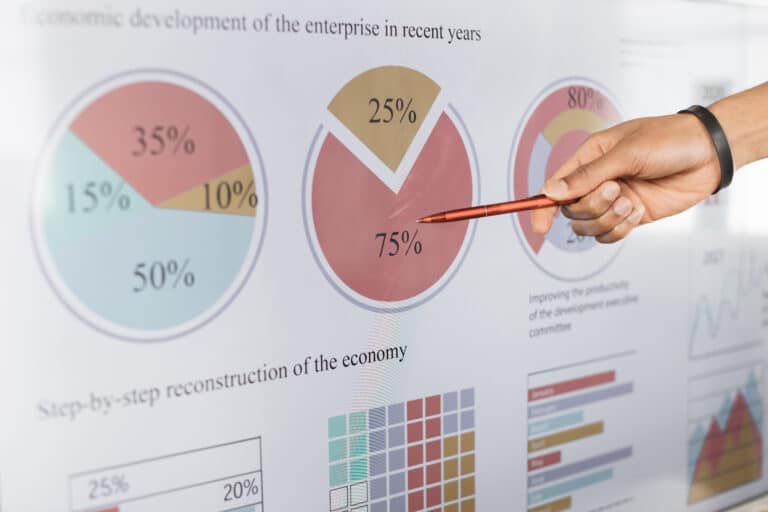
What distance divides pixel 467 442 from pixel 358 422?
14 cm

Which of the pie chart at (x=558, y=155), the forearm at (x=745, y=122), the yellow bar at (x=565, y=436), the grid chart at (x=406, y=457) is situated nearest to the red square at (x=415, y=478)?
the grid chart at (x=406, y=457)

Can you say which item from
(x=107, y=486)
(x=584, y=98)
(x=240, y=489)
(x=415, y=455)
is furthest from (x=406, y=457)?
(x=584, y=98)

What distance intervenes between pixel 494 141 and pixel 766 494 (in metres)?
0.72

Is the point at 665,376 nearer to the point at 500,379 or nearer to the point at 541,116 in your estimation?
the point at 500,379

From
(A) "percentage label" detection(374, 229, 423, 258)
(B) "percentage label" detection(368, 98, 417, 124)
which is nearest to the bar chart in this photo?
(A) "percentage label" detection(374, 229, 423, 258)

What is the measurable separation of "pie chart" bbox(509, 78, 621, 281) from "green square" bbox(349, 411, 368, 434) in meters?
0.26

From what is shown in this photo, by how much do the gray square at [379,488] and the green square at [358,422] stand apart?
6cm

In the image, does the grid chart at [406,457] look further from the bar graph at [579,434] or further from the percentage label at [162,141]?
the percentage label at [162,141]

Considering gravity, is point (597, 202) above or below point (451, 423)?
above

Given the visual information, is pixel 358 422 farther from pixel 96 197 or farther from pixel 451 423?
pixel 96 197

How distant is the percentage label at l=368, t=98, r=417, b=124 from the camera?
75 centimetres

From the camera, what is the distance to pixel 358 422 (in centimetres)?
76

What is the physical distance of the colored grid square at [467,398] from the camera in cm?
83

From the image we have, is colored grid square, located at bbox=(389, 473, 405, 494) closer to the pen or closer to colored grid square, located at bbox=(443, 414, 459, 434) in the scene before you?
colored grid square, located at bbox=(443, 414, 459, 434)
